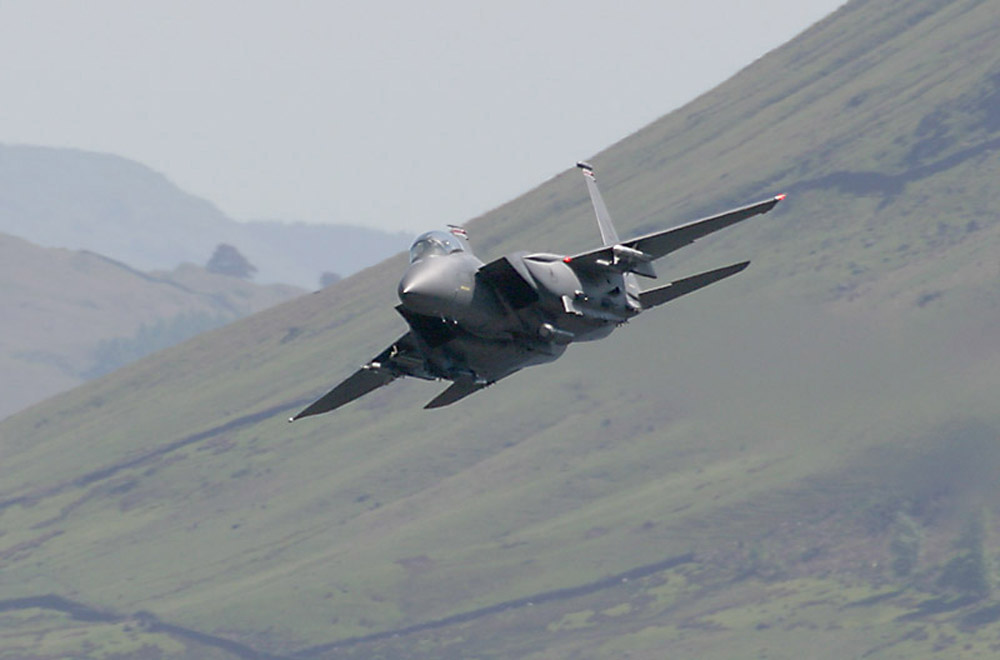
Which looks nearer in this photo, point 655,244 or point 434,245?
point 434,245

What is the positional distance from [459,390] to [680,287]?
930 cm

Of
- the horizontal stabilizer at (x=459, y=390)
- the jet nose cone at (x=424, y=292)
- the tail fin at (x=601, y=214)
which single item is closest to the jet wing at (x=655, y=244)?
the jet nose cone at (x=424, y=292)

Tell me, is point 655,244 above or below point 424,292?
below

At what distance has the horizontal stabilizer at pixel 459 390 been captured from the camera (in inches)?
2216

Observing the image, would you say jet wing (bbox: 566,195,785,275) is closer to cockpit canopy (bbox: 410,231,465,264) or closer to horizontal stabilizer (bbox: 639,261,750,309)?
horizontal stabilizer (bbox: 639,261,750,309)

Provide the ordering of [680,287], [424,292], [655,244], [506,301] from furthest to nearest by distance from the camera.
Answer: [680,287]
[655,244]
[506,301]
[424,292]

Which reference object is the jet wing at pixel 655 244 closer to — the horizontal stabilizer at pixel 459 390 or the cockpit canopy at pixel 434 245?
the cockpit canopy at pixel 434 245

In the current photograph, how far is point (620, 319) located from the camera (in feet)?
187

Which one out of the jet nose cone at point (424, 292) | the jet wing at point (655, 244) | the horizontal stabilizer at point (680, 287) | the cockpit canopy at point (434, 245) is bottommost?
the horizontal stabilizer at point (680, 287)

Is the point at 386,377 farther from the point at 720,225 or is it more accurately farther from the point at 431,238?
the point at 720,225

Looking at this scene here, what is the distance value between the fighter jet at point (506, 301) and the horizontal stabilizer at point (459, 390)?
122mm

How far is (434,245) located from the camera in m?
55.5

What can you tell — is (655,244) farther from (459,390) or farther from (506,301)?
(459,390)

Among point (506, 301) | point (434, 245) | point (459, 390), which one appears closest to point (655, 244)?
point (506, 301)
